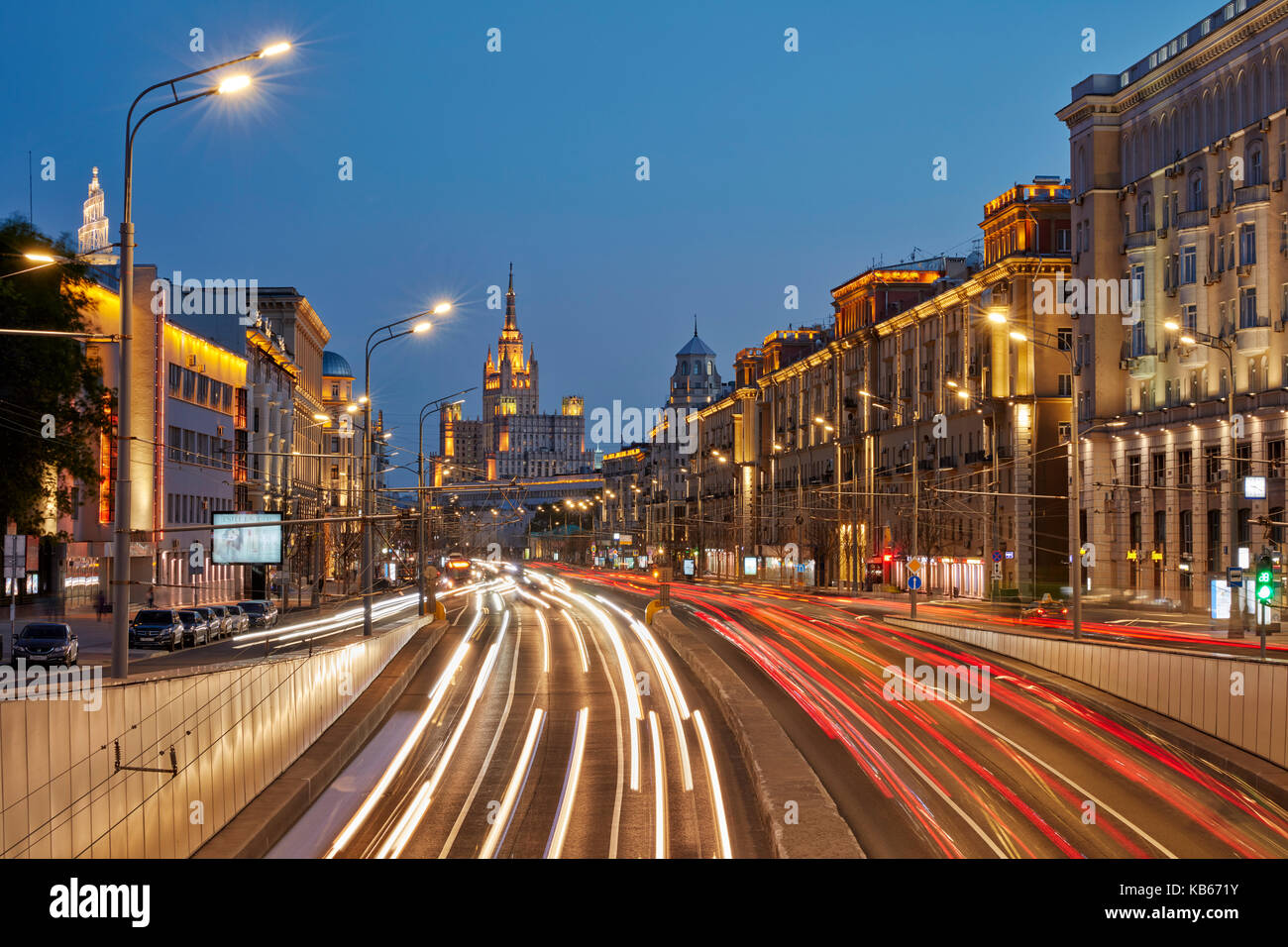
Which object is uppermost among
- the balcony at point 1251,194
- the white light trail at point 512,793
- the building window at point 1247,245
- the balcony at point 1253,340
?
the balcony at point 1251,194

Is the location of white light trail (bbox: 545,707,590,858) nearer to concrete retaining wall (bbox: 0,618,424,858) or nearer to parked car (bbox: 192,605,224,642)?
concrete retaining wall (bbox: 0,618,424,858)

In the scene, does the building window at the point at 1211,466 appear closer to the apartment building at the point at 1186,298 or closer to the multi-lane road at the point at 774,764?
the apartment building at the point at 1186,298

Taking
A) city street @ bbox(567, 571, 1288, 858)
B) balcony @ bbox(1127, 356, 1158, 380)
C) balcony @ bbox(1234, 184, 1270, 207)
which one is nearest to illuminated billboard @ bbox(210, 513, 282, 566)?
city street @ bbox(567, 571, 1288, 858)

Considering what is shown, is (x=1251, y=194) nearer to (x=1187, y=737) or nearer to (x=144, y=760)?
(x=1187, y=737)

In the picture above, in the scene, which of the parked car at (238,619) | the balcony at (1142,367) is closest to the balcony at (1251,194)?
the balcony at (1142,367)

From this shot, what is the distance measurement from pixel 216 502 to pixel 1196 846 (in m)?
79.6

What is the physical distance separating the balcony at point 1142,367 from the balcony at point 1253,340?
9.57m

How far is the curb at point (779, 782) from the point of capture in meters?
16.9

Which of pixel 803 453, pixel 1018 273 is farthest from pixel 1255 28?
pixel 803 453

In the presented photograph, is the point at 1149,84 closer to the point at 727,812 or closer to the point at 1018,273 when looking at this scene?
the point at 1018,273

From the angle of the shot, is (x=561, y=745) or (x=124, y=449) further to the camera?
(x=561, y=745)

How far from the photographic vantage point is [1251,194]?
60531 millimetres

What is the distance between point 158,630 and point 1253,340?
45517 millimetres

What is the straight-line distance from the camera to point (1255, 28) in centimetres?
6091
